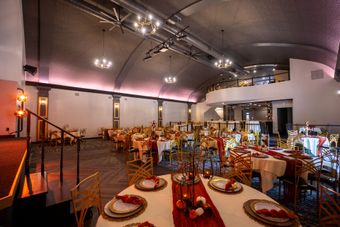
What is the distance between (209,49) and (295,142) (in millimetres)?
6334

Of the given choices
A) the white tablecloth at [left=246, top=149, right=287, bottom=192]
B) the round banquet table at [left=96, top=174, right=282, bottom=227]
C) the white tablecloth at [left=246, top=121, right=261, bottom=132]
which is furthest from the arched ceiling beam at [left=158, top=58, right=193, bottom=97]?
the round banquet table at [left=96, top=174, right=282, bottom=227]

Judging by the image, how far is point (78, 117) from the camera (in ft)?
35.5

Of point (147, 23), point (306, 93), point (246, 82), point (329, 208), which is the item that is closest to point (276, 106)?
point (306, 93)

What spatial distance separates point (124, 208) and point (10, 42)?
19.6ft

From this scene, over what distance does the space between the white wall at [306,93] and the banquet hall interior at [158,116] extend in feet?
0.20

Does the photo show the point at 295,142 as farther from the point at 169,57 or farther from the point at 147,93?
the point at 147,93

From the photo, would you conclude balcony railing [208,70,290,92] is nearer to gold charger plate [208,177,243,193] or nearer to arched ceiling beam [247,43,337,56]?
arched ceiling beam [247,43,337,56]

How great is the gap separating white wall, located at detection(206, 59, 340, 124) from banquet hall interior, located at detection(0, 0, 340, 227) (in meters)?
0.06

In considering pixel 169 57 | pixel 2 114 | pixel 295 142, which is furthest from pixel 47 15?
pixel 295 142

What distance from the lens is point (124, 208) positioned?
1321 millimetres

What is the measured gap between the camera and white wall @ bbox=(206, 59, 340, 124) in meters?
9.17

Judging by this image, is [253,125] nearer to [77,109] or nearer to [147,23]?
[147,23]

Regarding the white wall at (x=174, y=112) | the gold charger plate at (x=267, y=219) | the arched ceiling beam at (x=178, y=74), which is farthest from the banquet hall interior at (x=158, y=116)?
the white wall at (x=174, y=112)

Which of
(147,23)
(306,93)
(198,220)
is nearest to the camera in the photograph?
(198,220)
